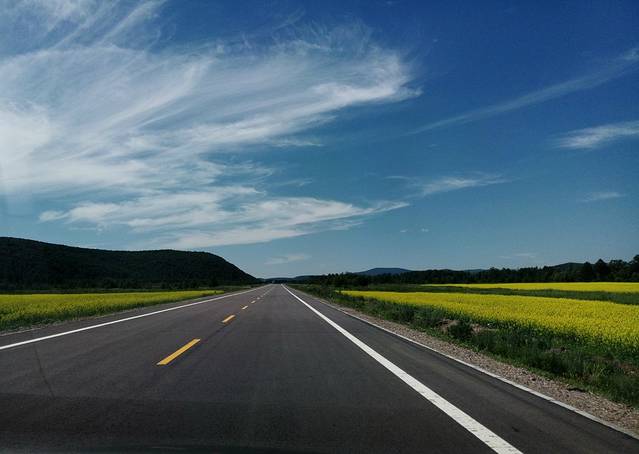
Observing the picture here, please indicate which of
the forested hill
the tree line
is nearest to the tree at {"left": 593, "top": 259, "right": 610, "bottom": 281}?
the tree line

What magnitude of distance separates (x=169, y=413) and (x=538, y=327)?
13.8 meters

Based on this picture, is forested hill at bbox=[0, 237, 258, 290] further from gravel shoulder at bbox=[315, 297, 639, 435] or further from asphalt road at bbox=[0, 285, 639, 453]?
gravel shoulder at bbox=[315, 297, 639, 435]

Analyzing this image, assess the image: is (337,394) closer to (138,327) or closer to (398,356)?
(398,356)

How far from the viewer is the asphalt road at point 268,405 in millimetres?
4238

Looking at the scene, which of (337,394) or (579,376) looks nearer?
(337,394)

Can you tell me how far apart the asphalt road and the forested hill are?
226 ft

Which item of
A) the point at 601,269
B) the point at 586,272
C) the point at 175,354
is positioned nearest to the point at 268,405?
the point at 175,354

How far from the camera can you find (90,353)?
9062mm

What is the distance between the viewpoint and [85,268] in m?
115

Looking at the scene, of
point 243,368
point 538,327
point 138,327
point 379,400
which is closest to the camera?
point 379,400

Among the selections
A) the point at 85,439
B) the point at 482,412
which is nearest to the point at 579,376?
the point at 482,412

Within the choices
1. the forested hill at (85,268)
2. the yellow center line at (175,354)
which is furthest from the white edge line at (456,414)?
the forested hill at (85,268)

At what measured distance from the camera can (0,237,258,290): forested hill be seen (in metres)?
72.7

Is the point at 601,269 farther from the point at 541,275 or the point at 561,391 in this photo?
the point at 561,391
